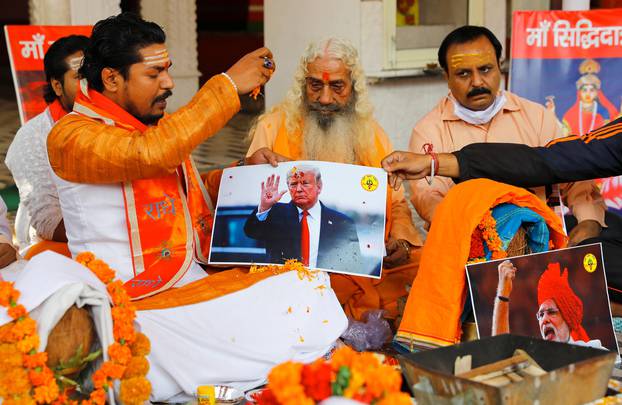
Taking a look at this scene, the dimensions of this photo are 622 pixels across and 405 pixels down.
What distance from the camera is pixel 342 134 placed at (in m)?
5.18

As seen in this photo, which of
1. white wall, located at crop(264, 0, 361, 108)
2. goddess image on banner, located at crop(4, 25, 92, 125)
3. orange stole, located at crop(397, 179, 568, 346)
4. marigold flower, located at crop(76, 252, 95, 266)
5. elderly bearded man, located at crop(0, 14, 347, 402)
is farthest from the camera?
white wall, located at crop(264, 0, 361, 108)

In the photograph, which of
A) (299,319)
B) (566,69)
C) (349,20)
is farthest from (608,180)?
(299,319)

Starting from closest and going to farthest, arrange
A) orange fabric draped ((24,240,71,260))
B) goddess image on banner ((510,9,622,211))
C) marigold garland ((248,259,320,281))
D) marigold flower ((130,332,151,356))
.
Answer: marigold flower ((130,332,151,356)) < marigold garland ((248,259,320,281)) < orange fabric draped ((24,240,71,260)) < goddess image on banner ((510,9,622,211))

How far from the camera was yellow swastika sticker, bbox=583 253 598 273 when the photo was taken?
446 cm

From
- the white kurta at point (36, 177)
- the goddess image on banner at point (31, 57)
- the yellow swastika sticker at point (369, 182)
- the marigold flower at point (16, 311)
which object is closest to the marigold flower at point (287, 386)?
the marigold flower at point (16, 311)

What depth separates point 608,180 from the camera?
21.7 ft

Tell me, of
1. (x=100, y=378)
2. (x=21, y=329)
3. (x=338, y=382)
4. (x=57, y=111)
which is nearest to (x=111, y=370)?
(x=100, y=378)

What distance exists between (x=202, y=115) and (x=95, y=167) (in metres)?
0.51

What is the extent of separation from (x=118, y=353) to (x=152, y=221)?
0.93 m

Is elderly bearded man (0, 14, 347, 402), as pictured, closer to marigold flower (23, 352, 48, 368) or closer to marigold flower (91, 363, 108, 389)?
marigold flower (91, 363, 108, 389)

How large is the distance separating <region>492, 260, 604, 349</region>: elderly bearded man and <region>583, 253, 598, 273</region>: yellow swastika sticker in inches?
5.9

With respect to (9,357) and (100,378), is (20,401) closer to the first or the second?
(9,357)

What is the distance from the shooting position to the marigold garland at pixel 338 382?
2510mm

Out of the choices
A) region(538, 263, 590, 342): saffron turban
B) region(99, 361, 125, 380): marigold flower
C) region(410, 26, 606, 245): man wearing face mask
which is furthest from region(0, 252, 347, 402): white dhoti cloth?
region(410, 26, 606, 245): man wearing face mask
